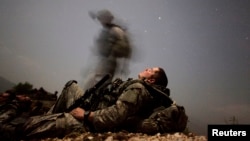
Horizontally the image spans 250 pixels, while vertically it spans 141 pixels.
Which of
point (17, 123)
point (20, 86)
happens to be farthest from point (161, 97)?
point (20, 86)

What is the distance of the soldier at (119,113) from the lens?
16.5 feet

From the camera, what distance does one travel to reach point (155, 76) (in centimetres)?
634

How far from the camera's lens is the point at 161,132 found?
5.41 metres

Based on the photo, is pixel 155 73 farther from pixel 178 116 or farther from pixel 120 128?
pixel 120 128

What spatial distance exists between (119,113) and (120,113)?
0.02 m

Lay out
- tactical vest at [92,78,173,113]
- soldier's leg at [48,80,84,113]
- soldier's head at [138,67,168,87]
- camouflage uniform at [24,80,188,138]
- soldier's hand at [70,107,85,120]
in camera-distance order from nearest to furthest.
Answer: camouflage uniform at [24,80,188,138] < soldier's hand at [70,107,85,120] < tactical vest at [92,78,173,113] < soldier's leg at [48,80,84,113] < soldier's head at [138,67,168,87]

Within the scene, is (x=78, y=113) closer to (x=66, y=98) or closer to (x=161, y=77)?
(x=66, y=98)

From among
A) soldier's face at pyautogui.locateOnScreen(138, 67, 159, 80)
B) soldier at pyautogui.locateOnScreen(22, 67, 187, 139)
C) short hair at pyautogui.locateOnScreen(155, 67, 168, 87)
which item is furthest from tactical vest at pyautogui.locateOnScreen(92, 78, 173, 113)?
soldier's face at pyautogui.locateOnScreen(138, 67, 159, 80)

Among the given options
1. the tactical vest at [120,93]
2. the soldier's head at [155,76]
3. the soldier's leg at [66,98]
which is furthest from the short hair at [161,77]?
the soldier's leg at [66,98]

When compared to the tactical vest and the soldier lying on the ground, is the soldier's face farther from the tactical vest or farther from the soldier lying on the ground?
the tactical vest

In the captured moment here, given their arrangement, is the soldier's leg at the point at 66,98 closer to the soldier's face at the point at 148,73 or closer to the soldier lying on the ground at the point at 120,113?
the soldier lying on the ground at the point at 120,113

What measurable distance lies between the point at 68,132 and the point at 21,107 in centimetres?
172

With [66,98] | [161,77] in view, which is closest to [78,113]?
[66,98]

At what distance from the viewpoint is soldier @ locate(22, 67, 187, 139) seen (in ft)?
16.5
